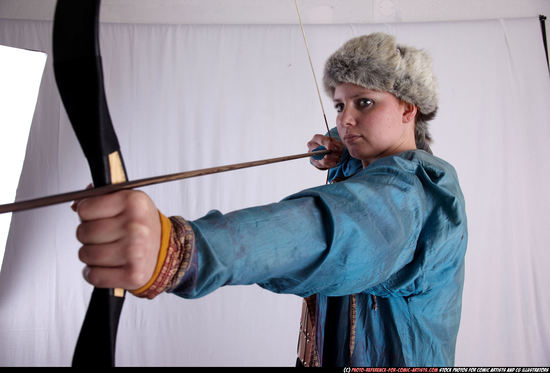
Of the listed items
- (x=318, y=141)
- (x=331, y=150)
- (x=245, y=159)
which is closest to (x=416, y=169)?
(x=331, y=150)

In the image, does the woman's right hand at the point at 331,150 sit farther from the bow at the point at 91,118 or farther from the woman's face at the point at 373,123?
the bow at the point at 91,118

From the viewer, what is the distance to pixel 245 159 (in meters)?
2.50

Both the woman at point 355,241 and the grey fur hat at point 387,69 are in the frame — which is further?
the grey fur hat at point 387,69

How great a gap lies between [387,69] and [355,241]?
1.92ft

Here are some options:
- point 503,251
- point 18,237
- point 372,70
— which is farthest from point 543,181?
point 18,237

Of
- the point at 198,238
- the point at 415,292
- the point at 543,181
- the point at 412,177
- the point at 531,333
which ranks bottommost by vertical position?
the point at 531,333

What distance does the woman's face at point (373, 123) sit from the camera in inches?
40.0

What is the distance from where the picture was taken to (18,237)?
2387 millimetres

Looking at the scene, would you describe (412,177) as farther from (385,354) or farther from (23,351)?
(23,351)

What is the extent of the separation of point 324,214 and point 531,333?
95.4 inches

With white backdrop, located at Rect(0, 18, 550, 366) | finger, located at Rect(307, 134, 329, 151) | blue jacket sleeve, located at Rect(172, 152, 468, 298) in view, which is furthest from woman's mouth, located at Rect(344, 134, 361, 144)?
white backdrop, located at Rect(0, 18, 550, 366)

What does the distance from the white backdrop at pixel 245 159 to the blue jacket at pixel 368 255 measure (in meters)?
1.60

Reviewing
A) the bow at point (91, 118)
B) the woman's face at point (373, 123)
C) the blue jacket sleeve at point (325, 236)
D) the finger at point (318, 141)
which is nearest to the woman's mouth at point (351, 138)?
the woman's face at point (373, 123)

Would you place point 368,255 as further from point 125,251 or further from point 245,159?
point 245,159
